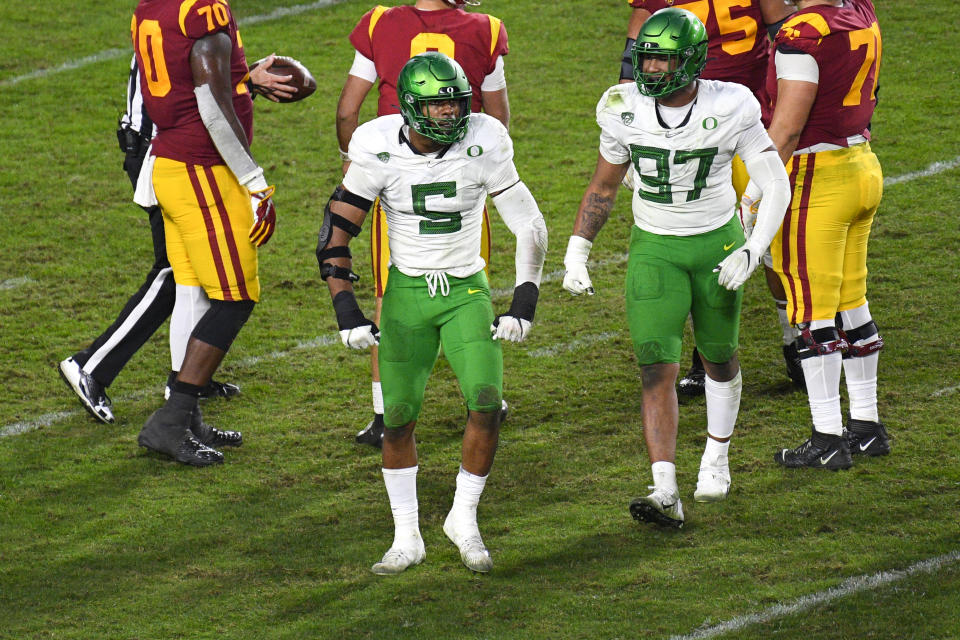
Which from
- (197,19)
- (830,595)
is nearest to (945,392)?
(830,595)

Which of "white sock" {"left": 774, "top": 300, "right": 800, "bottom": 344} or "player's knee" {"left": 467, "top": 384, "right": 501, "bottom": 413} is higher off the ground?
"player's knee" {"left": 467, "top": 384, "right": 501, "bottom": 413}

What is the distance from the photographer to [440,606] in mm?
4551

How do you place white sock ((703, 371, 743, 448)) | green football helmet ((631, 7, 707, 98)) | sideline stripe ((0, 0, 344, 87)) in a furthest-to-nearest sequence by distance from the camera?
sideline stripe ((0, 0, 344, 87)) < white sock ((703, 371, 743, 448)) < green football helmet ((631, 7, 707, 98))

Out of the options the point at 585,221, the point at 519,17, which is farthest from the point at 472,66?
the point at 519,17

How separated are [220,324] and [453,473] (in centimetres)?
119

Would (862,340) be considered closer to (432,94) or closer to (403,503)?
(403,503)

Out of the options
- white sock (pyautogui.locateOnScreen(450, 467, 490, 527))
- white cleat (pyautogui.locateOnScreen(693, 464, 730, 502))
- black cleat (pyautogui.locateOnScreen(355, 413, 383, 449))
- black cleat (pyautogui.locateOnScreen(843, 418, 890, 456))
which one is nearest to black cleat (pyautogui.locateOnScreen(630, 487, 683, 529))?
white cleat (pyautogui.locateOnScreen(693, 464, 730, 502))

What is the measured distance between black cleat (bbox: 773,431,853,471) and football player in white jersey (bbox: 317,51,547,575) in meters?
1.42

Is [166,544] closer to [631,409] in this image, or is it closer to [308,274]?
[631,409]

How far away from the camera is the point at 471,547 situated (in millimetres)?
4844

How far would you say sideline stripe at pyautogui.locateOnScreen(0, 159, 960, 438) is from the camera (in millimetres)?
6219

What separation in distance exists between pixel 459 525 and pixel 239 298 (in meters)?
1.61

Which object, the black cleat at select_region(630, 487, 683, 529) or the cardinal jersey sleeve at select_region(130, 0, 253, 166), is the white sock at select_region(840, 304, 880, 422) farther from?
the cardinal jersey sleeve at select_region(130, 0, 253, 166)

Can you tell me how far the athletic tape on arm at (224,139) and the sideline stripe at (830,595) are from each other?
8.78 feet
